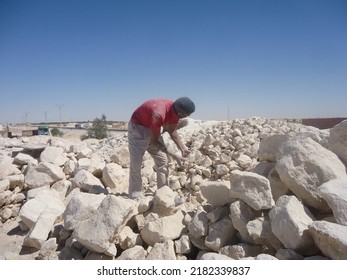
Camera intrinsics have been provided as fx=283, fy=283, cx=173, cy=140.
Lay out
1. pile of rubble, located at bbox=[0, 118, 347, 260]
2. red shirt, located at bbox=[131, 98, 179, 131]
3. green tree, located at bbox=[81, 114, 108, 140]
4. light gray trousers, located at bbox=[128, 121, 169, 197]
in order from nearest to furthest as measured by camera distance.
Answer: pile of rubble, located at bbox=[0, 118, 347, 260], red shirt, located at bbox=[131, 98, 179, 131], light gray trousers, located at bbox=[128, 121, 169, 197], green tree, located at bbox=[81, 114, 108, 140]

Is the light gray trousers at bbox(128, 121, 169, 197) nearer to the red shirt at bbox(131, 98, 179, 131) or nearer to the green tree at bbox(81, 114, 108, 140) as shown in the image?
the red shirt at bbox(131, 98, 179, 131)

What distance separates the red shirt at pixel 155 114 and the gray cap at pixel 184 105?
14 centimetres

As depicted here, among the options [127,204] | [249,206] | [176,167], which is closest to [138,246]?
[127,204]

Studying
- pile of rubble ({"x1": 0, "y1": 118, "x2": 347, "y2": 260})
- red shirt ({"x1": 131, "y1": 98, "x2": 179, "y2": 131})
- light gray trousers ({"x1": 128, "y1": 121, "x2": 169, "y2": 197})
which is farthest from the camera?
light gray trousers ({"x1": 128, "y1": 121, "x2": 169, "y2": 197})

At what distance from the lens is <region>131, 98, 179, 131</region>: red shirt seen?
3.48m

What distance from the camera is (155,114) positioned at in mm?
3436

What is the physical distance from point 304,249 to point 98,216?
6.10ft

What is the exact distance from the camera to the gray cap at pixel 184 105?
11.5ft

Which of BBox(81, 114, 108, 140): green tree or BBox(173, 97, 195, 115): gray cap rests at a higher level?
BBox(173, 97, 195, 115): gray cap

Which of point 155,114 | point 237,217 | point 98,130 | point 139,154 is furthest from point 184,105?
point 98,130

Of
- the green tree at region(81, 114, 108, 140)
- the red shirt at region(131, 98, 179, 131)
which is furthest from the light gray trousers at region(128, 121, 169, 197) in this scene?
the green tree at region(81, 114, 108, 140)

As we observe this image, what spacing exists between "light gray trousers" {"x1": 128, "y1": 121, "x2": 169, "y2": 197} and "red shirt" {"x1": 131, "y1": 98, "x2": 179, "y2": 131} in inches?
4.4

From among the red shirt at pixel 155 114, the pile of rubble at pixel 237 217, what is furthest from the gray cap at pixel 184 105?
the pile of rubble at pixel 237 217

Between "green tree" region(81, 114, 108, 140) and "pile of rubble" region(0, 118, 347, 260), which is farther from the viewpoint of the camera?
"green tree" region(81, 114, 108, 140)
